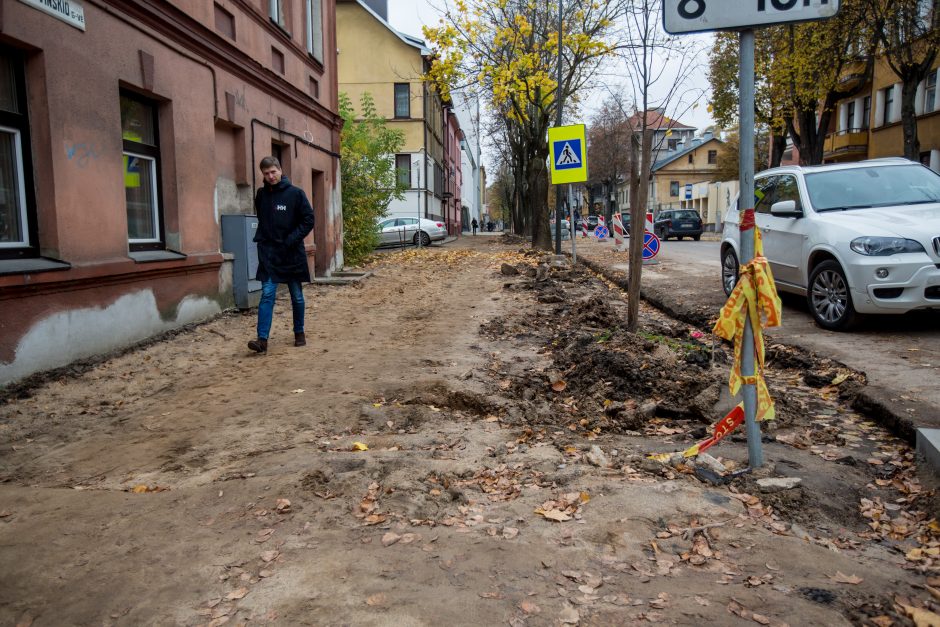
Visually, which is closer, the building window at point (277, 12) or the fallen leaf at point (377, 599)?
the fallen leaf at point (377, 599)

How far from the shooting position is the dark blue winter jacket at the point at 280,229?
292 inches

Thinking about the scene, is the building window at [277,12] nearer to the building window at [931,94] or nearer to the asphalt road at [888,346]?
the asphalt road at [888,346]

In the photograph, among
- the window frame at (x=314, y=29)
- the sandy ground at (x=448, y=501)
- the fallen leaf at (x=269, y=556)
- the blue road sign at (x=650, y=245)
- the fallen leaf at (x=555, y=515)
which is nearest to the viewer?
the sandy ground at (x=448, y=501)

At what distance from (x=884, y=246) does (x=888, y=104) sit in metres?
31.5

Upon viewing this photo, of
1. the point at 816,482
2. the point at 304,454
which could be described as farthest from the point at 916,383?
the point at 304,454

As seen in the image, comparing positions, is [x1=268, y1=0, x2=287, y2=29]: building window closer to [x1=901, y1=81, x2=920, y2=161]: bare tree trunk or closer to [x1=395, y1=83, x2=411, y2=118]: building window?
[x1=901, y1=81, x2=920, y2=161]: bare tree trunk

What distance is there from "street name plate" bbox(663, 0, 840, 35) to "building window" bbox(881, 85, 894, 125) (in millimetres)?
34955

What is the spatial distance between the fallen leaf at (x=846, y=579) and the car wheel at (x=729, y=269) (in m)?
8.04

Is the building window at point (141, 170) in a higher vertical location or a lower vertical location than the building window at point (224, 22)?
lower

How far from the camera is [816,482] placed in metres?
3.73

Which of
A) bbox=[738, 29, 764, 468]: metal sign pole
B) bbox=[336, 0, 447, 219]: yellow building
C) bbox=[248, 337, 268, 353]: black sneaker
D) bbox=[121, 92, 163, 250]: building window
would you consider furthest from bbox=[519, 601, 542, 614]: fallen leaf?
bbox=[336, 0, 447, 219]: yellow building

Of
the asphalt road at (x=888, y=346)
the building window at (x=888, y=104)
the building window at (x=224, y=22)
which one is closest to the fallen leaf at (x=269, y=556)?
the asphalt road at (x=888, y=346)

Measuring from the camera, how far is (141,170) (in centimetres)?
833

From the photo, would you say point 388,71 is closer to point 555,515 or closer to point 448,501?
point 448,501
